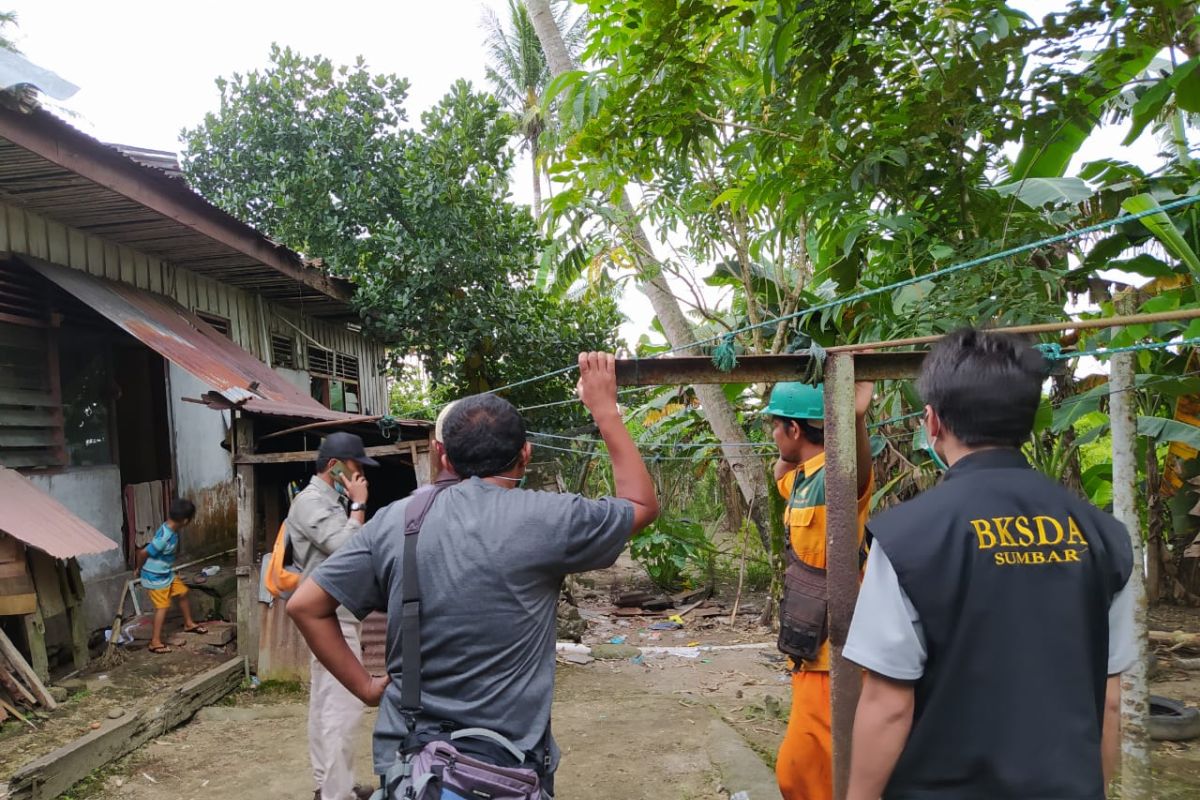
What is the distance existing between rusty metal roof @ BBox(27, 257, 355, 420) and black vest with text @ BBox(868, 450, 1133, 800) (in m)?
5.54

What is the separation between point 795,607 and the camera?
3131 mm

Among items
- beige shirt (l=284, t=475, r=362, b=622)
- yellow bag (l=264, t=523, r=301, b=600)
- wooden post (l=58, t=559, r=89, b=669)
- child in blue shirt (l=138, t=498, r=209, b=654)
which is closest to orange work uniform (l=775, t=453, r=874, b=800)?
beige shirt (l=284, t=475, r=362, b=622)

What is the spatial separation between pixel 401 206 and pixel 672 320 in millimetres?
4016

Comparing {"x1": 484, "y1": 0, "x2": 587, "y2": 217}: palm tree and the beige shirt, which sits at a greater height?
{"x1": 484, "y1": 0, "x2": 587, "y2": 217}: palm tree

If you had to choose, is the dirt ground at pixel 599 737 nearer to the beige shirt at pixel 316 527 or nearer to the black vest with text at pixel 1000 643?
the beige shirt at pixel 316 527

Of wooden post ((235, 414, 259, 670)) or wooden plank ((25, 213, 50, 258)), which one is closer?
wooden plank ((25, 213, 50, 258))

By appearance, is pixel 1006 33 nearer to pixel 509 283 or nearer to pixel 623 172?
pixel 623 172

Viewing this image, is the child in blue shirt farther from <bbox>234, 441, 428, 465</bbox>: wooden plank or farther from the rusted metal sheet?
the rusted metal sheet

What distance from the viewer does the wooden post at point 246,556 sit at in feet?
21.9

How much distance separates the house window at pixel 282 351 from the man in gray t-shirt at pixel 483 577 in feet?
28.6

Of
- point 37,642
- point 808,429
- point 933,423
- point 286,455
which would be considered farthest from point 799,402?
point 37,642

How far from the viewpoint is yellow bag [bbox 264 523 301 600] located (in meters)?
4.45

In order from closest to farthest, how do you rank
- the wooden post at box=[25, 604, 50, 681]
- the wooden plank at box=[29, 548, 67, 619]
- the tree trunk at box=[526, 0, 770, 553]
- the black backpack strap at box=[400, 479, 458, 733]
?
the black backpack strap at box=[400, 479, 458, 733] < the wooden post at box=[25, 604, 50, 681] < the wooden plank at box=[29, 548, 67, 619] < the tree trunk at box=[526, 0, 770, 553]

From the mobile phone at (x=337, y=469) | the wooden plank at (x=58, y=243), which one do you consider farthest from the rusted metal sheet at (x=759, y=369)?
the wooden plank at (x=58, y=243)
